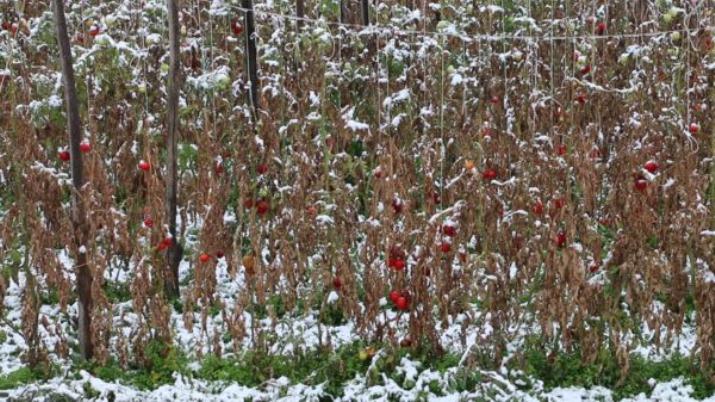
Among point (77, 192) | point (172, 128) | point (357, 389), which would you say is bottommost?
point (357, 389)

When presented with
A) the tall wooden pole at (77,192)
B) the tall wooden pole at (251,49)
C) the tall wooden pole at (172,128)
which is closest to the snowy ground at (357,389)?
the tall wooden pole at (77,192)

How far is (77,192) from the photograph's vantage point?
3494 mm

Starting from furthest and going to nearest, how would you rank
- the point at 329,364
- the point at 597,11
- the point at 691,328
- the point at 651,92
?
the point at 597,11
the point at 651,92
the point at 691,328
the point at 329,364

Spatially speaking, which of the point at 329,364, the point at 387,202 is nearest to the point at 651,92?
the point at 387,202

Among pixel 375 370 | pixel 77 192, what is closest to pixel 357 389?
pixel 375 370

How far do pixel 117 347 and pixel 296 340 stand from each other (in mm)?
701

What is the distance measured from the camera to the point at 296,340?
3756 mm

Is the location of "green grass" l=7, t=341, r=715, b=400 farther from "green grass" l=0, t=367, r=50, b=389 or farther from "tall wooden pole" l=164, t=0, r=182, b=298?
"tall wooden pole" l=164, t=0, r=182, b=298

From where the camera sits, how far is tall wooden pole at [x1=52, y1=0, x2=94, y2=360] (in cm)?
347

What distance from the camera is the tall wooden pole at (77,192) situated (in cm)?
347

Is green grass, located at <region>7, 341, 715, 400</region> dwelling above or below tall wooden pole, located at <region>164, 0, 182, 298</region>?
below

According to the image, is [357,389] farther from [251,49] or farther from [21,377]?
[251,49]

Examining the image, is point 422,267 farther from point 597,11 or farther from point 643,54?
point 597,11

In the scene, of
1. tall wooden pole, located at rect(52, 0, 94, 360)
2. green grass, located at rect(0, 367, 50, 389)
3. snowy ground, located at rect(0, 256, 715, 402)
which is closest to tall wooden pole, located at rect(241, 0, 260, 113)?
tall wooden pole, located at rect(52, 0, 94, 360)
